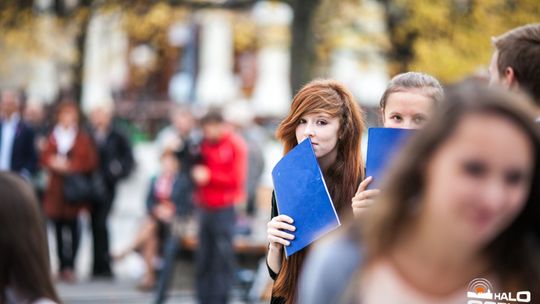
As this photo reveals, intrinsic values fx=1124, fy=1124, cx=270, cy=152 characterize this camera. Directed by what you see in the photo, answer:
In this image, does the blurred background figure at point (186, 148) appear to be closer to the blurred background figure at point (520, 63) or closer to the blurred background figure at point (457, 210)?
the blurred background figure at point (520, 63)

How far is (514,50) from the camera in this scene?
3.85 m

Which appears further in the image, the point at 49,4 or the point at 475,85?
the point at 49,4

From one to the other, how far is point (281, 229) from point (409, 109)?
61 cm

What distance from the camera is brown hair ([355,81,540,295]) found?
1.98 meters

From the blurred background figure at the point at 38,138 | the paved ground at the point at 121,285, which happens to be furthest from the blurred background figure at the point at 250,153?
the blurred background figure at the point at 38,138

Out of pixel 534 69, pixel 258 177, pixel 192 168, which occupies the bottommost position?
pixel 258 177

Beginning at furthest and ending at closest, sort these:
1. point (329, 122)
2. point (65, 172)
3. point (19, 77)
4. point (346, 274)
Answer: point (19, 77)
point (65, 172)
point (329, 122)
point (346, 274)

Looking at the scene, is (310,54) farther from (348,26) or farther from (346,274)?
(346,274)

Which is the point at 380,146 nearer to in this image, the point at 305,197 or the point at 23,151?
the point at 305,197

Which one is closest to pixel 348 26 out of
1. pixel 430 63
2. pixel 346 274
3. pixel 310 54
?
pixel 430 63

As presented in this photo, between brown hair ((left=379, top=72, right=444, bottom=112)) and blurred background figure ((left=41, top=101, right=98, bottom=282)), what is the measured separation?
9030 mm

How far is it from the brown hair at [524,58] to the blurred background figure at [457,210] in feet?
5.70

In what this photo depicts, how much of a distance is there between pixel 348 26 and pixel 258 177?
4.84 m

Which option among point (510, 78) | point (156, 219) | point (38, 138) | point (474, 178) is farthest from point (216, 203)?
point (474, 178)
